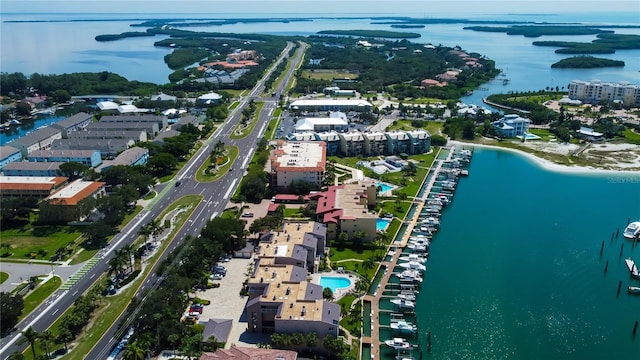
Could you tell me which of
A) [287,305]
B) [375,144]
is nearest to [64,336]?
[287,305]

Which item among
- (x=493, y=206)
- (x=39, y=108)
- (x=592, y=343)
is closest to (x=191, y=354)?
(x=592, y=343)

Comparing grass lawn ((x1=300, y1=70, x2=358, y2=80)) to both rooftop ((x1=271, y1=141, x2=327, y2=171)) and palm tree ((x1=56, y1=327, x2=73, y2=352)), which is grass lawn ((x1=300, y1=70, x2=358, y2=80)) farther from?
palm tree ((x1=56, y1=327, x2=73, y2=352))

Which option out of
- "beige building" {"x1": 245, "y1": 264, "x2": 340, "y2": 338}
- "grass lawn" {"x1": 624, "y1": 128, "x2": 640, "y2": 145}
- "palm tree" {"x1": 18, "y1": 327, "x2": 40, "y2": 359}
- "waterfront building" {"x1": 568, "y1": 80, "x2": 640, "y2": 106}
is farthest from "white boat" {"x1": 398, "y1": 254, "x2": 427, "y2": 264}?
"waterfront building" {"x1": 568, "y1": 80, "x2": 640, "y2": 106}

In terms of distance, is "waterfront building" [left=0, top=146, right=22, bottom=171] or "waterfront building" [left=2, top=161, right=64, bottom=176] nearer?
"waterfront building" [left=2, top=161, right=64, bottom=176]

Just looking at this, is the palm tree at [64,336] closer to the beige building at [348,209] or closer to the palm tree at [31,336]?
the palm tree at [31,336]

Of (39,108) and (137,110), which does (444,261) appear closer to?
(137,110)

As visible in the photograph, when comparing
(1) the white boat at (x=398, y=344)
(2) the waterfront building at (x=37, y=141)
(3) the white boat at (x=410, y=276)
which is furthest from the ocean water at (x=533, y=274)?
(2) the waterfront building at (x=37, y=141)
